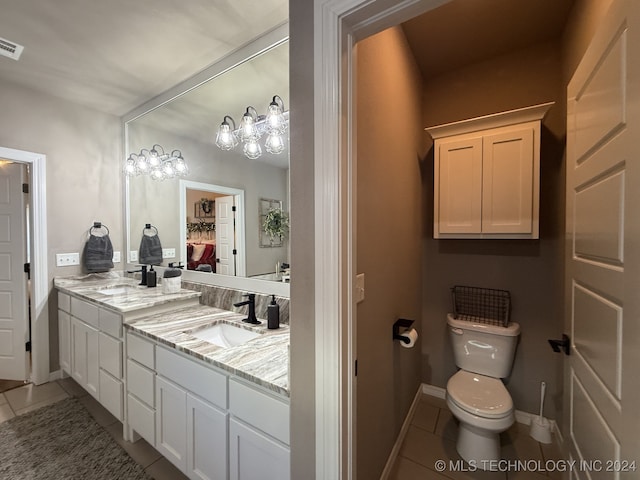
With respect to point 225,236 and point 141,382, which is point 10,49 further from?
point 141,382

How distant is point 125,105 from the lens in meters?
2.79

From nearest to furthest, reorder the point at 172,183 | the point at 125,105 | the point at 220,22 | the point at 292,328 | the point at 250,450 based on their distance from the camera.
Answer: the point at 292,328 → the point at 250,450 → the point at 220,22 → the point at 172,183 → the point at 125,105

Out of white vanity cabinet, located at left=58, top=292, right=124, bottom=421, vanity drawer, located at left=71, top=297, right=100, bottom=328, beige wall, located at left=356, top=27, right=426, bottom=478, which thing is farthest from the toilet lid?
vanity drawer, located at left=71, top=297, right=100, bottom=328

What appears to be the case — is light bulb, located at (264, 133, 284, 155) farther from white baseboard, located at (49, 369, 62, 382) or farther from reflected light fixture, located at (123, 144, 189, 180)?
white baseboard, located at (49, 369, 62, 382)

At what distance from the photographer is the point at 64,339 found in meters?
2.48

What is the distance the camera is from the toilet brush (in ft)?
6.00

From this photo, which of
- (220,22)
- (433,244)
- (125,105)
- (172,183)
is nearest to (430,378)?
(433,244)

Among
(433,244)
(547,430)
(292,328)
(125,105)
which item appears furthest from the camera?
(125,105)

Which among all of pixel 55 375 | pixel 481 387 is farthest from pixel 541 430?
pixel 55 375

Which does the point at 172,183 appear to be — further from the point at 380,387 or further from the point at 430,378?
the point at 430,378

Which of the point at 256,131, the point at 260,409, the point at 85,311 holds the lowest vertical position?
the point at 260,409

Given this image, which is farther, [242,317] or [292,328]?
[242,317]

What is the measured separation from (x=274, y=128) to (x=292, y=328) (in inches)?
53.7

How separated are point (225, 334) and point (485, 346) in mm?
1837
